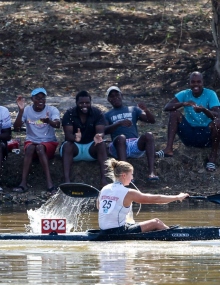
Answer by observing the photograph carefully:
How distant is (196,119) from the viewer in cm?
1627

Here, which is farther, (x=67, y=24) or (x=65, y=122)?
(x=67, y=24)

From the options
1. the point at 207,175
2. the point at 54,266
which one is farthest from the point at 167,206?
the point at 54,266

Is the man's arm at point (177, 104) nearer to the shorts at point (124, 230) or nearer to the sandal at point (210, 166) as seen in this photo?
the sandal at point (210, 166)

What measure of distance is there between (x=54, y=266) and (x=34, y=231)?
2.98 metres

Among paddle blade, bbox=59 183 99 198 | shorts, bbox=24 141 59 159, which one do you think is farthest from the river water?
shorts, bbox=24 141 59 159

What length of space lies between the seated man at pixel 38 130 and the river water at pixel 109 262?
3009 millimetres

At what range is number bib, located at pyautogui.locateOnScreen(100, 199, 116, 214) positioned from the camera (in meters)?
11.6

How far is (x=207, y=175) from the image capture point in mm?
16531

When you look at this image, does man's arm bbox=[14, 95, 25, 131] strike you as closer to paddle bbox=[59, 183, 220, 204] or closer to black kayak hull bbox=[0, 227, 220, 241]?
paddle bbox=[59, 183, 220, 204]

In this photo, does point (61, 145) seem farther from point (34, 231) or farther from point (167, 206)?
point (34, 231)

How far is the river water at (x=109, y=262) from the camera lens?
8859 mm

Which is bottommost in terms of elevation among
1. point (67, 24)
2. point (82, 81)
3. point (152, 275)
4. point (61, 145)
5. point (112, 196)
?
point (152, 275)

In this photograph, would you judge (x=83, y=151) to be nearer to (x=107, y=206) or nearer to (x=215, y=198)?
(x=215, y=198)

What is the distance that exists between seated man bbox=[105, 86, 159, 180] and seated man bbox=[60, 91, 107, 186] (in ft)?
0.86
